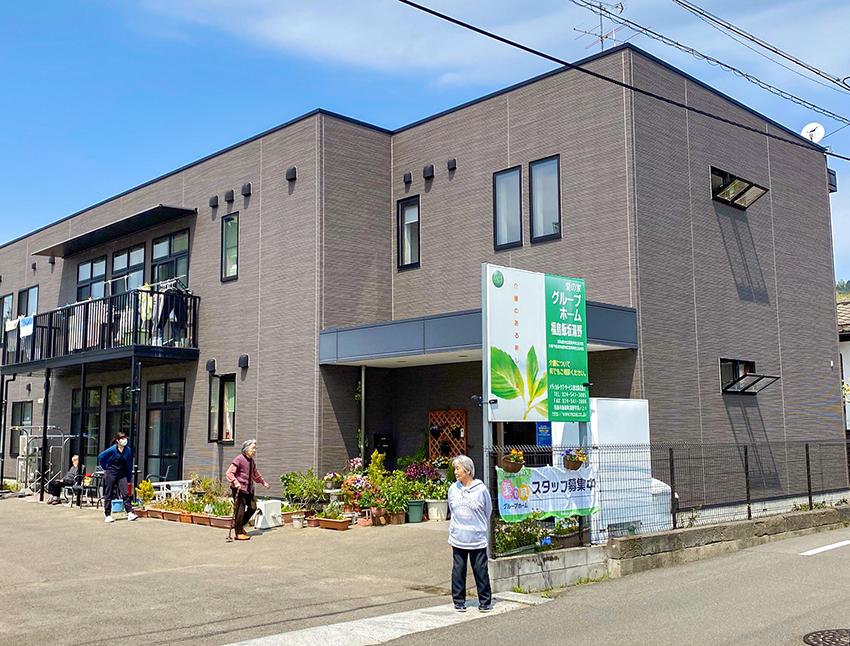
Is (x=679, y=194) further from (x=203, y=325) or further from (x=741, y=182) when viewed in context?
(x=203, y=325)

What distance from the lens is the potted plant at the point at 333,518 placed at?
50.7 feet

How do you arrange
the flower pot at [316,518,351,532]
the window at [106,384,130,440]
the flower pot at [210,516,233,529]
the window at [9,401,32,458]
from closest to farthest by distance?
the flower pot at [316,518,351,532] < the flower pot at [210,516,233,529] < the window at [106,384,130,440] < the window at [9,401,32,458]

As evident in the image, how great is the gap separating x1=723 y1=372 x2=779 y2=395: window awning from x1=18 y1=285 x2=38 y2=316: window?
74.3 ft

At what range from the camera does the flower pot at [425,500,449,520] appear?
1635 centimetres

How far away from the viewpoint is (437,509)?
53.8 feet

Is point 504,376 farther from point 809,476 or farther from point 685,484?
point 809,476

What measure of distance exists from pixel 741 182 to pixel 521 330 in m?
8.64

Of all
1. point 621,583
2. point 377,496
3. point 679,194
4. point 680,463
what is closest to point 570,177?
point 679,194

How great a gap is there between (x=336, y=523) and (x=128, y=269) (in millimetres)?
12338

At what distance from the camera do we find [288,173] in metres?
19.1

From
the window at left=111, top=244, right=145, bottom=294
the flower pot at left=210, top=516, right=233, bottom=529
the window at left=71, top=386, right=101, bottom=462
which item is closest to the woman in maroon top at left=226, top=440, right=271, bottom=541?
the flower pot at left=210, top=516, right=233, bottom=529

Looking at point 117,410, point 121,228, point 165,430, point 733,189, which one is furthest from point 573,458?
point 117,410

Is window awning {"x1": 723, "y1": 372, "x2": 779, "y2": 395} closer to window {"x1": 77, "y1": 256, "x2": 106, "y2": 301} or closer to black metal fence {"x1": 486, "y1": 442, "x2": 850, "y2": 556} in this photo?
black metal fence {"x1": 486, "y1": 442, "x2": 850, "y2": 556}

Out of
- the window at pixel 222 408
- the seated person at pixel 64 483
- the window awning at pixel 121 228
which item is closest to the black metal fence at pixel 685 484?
the window at pixel 222 408
